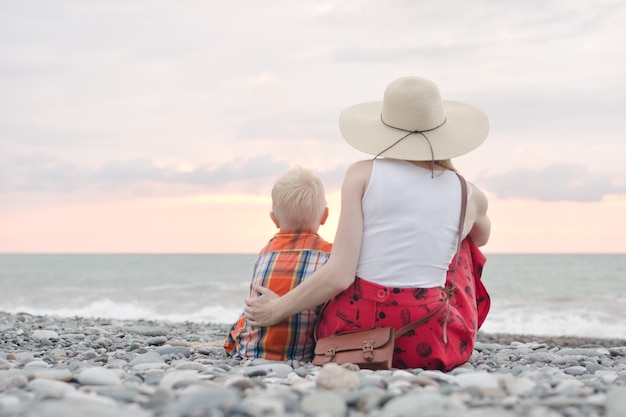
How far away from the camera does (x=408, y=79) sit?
373 cm

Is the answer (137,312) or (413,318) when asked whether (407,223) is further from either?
(137,312)

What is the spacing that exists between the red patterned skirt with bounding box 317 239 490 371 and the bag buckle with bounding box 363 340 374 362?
0.12m

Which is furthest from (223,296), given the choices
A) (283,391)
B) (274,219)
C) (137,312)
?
(283,391)

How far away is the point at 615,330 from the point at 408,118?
43.4ft

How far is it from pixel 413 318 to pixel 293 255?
77 cm

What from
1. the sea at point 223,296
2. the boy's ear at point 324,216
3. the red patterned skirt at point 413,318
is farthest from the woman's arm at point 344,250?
the sea at point 223,296

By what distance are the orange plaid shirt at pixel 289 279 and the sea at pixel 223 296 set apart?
476 inches

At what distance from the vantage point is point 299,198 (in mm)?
3834

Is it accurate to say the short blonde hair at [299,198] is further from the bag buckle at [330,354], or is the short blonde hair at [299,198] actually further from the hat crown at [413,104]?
the bag buckle at [330,354]

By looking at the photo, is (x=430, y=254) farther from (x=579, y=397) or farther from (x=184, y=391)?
(x=184, y=391)

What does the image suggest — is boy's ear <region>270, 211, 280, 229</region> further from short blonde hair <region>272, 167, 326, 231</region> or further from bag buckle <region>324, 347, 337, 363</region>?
bag buckle <region>324, 347, 337, 363</region>

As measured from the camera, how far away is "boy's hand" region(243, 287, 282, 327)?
377cm

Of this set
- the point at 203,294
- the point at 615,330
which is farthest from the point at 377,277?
the point at 203,294

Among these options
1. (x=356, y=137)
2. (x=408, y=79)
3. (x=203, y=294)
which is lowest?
(x=203, y=294)
